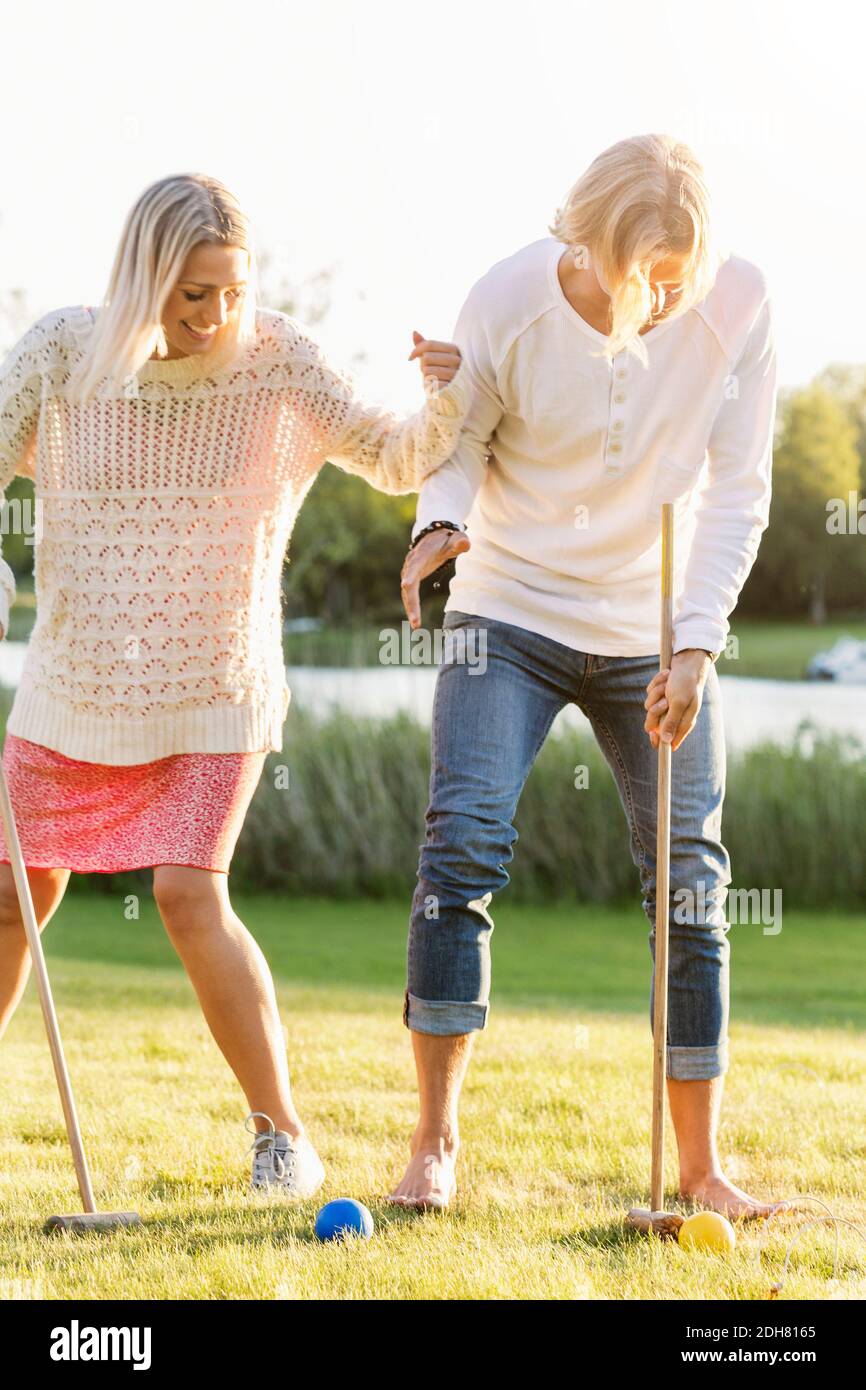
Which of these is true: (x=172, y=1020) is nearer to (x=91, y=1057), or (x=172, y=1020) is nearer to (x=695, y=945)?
(x=91, y=1057)

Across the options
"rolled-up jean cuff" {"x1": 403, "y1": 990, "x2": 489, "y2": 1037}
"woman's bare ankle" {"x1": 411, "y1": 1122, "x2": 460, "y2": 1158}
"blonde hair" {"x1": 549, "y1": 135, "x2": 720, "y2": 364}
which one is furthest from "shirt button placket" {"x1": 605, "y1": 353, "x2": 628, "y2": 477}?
"woman's bare ankle" {"x1": 411, "y1": 1122, "x2": 460, "y2": 1158}

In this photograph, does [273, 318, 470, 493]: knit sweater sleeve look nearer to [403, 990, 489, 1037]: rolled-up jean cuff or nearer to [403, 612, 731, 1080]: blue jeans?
[403, 612, 731, 1080]: blue jeans

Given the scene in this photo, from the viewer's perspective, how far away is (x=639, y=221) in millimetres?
2707

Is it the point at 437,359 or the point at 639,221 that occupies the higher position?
the point at 639,221

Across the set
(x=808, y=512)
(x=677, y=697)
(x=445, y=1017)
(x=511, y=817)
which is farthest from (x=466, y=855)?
(x=808, y=512)

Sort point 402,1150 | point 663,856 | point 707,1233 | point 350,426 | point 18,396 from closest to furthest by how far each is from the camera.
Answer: point 707,1233
point 663,856
point 18,396
point 350,426
point 402,1150

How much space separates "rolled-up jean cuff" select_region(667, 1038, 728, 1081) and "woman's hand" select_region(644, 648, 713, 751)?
51 cm

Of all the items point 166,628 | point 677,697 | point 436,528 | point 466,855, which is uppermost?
point 436,528

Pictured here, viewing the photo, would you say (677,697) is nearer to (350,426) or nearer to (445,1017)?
(445,1017)

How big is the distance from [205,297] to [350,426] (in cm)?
38

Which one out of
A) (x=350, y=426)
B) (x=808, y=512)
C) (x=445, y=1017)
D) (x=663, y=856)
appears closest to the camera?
(x=663, y=856)

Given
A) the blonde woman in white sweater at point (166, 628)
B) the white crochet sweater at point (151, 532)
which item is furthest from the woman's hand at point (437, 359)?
the white crochet sweater at point (151, 532)
